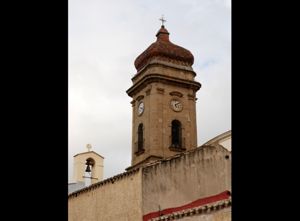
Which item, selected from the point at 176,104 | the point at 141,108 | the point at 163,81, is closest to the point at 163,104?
the point at 176,104

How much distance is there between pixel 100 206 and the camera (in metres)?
18.9

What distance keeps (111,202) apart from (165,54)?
12.5 metres

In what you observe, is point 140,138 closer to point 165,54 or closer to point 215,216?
point 165,54

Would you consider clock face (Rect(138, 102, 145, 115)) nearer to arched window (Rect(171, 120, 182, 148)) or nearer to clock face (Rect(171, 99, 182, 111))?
clock face (Rect(171, 99, 182, 111))

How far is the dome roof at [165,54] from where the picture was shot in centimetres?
2914

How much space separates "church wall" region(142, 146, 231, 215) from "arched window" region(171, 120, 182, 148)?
28.3 feet

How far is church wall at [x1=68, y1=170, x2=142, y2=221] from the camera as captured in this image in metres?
17.3

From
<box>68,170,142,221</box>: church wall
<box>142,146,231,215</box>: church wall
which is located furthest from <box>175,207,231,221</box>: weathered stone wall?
<box>142,146,231,215</box>: church wall

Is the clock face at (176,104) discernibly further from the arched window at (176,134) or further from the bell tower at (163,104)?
the arched window at (176,134)

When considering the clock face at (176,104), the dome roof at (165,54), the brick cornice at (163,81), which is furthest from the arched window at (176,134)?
the dome roof at (165,54)
